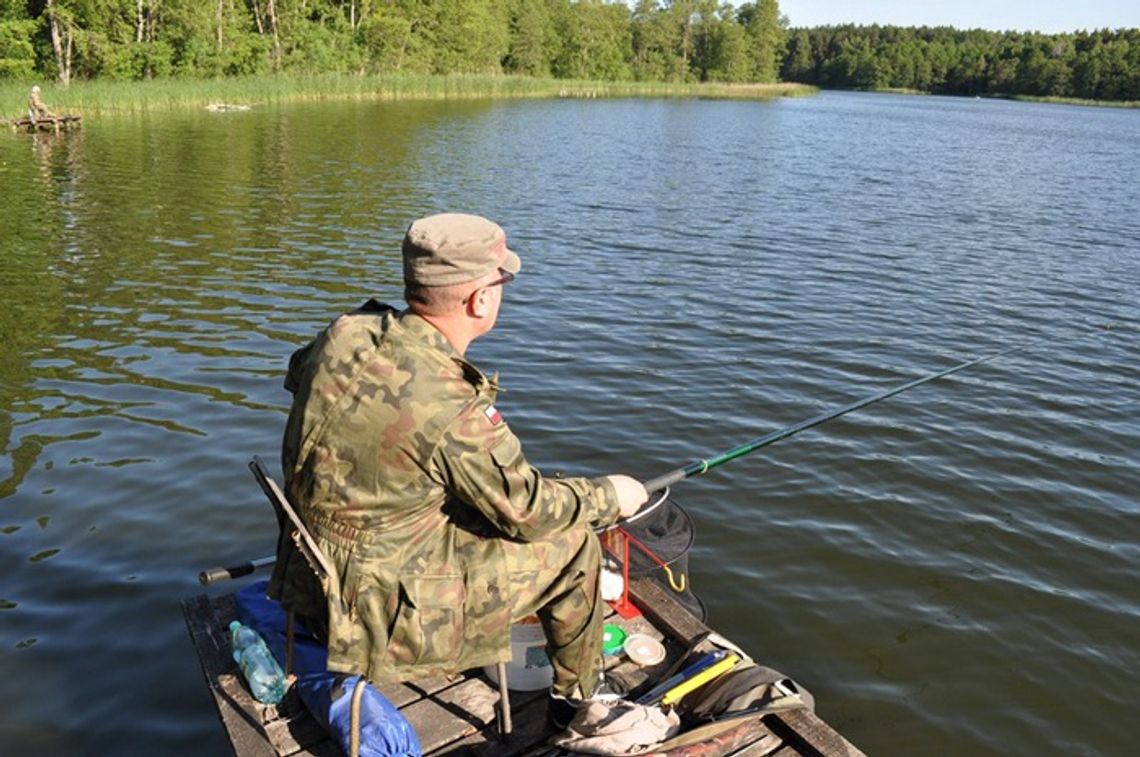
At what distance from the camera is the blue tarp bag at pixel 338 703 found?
3458 millimetres

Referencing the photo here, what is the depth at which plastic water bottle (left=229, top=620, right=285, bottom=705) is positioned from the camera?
12.6 feet

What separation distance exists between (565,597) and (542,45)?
95.7m

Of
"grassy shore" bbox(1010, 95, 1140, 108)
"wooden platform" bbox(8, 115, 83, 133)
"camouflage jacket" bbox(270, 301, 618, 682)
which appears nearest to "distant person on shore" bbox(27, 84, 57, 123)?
"wooden platform" bbox(8, 115, 83, 133)

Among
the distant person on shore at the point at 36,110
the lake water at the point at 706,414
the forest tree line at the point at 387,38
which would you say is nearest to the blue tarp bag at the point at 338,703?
the lake water at the point at 706,414

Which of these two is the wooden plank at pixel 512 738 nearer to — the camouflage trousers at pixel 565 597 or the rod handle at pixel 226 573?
the camouflage trousers at pixel 565 597

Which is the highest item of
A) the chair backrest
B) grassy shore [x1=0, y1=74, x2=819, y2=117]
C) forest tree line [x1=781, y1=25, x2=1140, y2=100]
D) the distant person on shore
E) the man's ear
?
forest tree line [x1=781, y1=25, x2=1140, y2=100]

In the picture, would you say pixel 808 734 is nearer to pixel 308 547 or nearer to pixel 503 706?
pixel 503 706

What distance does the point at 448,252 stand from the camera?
10.1ft

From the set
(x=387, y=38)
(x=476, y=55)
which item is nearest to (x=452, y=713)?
(x=387, y=38)

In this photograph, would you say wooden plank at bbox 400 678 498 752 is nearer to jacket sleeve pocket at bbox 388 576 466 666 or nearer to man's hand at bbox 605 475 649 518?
jacket sleeve pocket at bbox 388 576 466 666

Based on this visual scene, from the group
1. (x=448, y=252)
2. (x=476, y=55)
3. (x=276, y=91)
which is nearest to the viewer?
(x=448, y=252)

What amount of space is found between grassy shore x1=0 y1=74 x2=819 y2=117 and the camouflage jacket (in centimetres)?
3367

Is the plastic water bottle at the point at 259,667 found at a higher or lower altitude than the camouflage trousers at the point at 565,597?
lower

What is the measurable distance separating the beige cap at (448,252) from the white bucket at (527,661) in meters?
1.66
